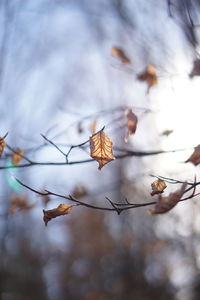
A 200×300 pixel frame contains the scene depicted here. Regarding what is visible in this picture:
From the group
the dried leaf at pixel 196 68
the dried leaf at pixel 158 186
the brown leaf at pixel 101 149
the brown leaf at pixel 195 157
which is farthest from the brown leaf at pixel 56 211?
the dried leaf at pixel 196 68

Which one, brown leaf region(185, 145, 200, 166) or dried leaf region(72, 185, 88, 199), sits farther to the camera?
dried leaf region(72, 185, 88, 199)

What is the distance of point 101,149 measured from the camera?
69.7 inches

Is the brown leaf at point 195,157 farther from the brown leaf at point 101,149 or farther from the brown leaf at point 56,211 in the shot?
the brown leaf at point 56,211

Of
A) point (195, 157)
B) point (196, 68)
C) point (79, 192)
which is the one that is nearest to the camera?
point (195, 157)

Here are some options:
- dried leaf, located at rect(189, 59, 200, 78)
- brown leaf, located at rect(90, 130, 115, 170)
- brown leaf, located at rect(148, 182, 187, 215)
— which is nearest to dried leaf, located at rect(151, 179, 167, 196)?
brown leaf, located at rect(148, 182, 187, 215)

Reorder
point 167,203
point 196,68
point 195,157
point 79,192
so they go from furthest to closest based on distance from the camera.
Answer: point 79,192, point 196,68, point 195,157, point 167,203

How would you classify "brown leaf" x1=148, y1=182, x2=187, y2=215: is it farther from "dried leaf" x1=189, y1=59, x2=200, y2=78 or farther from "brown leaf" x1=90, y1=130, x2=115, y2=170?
"dried leaf" x1=189, y1=59, x2=200, y2=78

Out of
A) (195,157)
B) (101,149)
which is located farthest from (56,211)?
(195,157)

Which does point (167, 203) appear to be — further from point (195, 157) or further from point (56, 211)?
point (56, 211)

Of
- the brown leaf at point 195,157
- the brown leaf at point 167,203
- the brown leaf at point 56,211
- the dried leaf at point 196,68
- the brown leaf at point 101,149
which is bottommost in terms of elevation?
the brown leaf at point 167,203

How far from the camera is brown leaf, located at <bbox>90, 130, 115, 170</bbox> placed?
1753 mm

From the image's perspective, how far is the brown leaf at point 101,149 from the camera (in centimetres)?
175

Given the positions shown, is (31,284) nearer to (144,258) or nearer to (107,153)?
(144,258)

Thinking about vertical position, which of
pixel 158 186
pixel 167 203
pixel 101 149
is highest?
pixel 101 149
